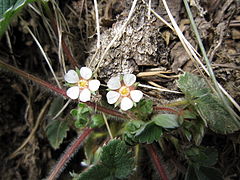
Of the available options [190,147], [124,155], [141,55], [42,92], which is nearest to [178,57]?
[141,55]

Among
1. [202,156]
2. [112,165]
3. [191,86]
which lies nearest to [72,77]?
[112,165]

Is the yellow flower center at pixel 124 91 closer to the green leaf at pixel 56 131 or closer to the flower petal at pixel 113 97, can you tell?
the flower petal at pixel 113 97

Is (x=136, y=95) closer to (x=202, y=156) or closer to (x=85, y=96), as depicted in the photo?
(x=85, y=96)

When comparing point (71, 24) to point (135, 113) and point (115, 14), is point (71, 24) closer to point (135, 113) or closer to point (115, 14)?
point (115, 14)

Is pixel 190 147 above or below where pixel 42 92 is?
below

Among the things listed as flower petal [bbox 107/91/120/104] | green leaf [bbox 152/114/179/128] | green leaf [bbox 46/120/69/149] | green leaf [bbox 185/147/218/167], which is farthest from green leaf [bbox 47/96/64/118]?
green leaf [bbox 185/147/218/167]
